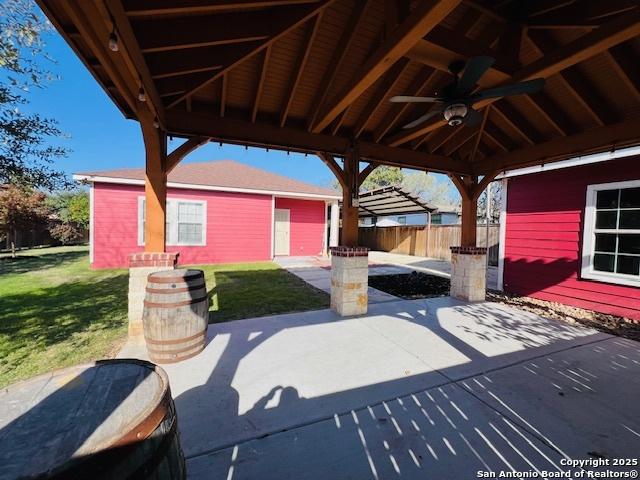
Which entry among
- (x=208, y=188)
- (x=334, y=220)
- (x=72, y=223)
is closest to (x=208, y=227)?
(x=208, y=188)

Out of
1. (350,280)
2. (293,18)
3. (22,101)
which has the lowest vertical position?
(350,280)

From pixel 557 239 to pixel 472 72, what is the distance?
17.0ft

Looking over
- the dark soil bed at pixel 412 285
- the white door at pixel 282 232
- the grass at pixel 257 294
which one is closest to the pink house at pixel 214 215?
the white door at pixel 282 232

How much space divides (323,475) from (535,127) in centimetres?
594

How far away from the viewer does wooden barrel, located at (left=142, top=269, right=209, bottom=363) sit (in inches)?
116

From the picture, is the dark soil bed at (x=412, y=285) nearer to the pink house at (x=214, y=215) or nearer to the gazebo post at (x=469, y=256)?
the gazebo post at (x=469, y=256)

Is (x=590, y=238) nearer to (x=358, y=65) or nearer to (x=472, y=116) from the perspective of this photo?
(x=472, y=116)

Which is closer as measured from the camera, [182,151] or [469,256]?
[182,151]

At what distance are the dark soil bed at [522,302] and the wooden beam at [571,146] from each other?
2.83m

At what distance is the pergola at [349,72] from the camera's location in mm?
2344

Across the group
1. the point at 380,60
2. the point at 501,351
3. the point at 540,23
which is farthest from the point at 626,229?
the point at 380,60

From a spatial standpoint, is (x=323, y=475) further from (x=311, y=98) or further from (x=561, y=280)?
(x=561, y=280)

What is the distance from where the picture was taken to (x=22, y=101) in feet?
19.4

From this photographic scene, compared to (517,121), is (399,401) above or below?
below
